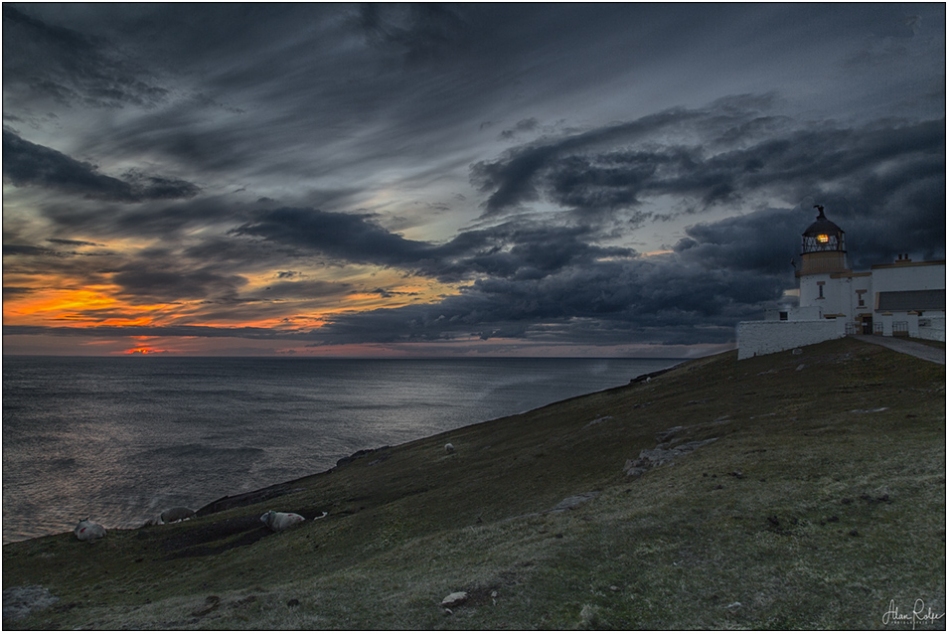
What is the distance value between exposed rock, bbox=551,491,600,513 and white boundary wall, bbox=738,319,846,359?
4487cm

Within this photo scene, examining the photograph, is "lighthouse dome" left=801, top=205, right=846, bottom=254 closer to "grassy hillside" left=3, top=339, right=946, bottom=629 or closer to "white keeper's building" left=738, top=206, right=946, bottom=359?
"white keeper's building" left=738, top=206, right=946, bottom=359

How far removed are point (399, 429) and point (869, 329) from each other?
225 ft

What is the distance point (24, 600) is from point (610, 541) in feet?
77.8

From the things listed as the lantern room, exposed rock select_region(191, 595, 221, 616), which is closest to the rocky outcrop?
exposed rock select_region(191, 595, 221, 616)

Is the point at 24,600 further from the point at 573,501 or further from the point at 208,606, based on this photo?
the point at 573,501

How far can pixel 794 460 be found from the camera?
800 inches

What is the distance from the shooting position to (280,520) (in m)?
30.1

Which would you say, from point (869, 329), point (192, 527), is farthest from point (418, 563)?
point (869, 329)

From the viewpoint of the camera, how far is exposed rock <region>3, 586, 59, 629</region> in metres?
Result: 20.0

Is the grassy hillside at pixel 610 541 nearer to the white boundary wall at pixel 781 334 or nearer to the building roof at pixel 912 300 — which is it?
the white boundary wall at pixel 781 334

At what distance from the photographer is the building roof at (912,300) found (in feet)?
204

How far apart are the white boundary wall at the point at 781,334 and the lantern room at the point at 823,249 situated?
1732 cm

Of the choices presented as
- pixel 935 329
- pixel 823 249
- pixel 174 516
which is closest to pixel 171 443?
pixel 174 516

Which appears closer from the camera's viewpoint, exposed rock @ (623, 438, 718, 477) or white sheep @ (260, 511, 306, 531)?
exposed rock @ (623, 438, 718, 477)
